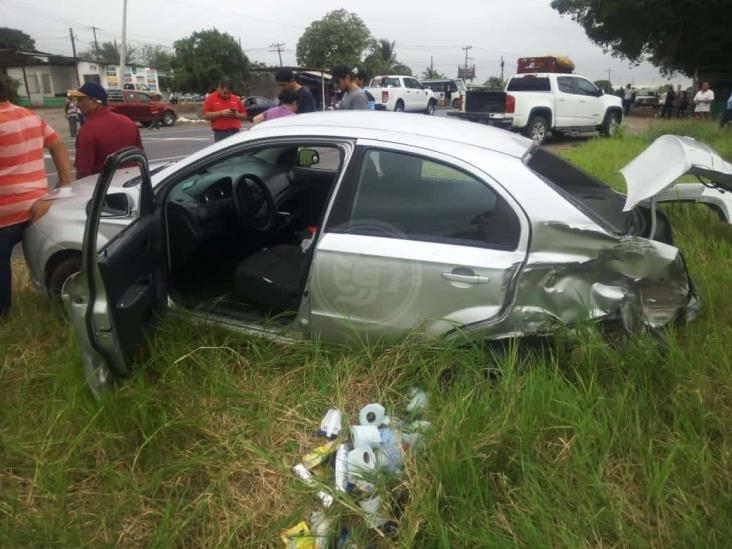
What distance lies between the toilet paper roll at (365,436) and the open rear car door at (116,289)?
1.09 meters

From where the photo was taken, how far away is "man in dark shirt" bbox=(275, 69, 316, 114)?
6555 mm

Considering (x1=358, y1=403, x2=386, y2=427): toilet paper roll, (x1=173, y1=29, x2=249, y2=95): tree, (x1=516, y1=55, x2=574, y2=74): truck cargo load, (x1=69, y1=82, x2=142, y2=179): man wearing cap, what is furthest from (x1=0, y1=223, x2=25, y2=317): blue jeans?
(x1=173, y1=29, x2=249, y2=95): tree

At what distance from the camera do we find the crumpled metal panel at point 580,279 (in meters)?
2.40

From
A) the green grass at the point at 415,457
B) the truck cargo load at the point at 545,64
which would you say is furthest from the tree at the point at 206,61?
the green grass at the point at 415,457

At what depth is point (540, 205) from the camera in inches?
94.9

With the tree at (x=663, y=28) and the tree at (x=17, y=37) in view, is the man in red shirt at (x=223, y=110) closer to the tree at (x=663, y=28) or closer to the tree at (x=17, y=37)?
the tree at (x=663, y=28)

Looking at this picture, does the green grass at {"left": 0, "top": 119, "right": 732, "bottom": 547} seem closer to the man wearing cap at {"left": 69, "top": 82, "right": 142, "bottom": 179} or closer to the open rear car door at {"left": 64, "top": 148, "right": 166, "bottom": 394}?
the open rear car door at {"left": 64, "top": 148, "right": 166, "bottom": 394}

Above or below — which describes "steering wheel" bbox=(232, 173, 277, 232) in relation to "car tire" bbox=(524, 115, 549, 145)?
above

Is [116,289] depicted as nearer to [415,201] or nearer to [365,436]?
[365,436]

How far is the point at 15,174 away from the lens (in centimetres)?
319

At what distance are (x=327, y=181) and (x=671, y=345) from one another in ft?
8.33

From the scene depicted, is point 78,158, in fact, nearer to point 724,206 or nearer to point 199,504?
point 199,504

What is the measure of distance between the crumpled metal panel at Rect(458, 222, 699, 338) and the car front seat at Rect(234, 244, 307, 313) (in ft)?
3.18

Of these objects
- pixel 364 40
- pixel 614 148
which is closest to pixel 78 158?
pixel 614 148
